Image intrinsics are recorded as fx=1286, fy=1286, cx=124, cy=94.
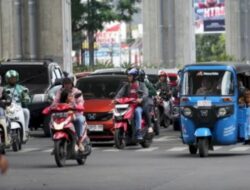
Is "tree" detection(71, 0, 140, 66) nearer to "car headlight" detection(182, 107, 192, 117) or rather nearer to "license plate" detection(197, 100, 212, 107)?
"car headlight" detection(182, 107, 192, 117)

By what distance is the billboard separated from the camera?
128 metres

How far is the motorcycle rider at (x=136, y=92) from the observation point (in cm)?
2706

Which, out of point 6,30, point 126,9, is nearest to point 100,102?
point 6,30

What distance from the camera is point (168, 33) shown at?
7069 cm

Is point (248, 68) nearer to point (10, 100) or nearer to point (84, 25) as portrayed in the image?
point (10, 100)

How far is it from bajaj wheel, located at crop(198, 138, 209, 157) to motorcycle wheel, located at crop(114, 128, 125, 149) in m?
3.20

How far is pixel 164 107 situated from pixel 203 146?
13.7m

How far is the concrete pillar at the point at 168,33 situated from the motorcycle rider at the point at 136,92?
4198 cm

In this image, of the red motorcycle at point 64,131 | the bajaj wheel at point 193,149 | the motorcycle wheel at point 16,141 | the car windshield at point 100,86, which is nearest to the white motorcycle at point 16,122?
the motorcycle wheel at point 16,141

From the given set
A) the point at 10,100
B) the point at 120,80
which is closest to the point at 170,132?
the point at 120,80

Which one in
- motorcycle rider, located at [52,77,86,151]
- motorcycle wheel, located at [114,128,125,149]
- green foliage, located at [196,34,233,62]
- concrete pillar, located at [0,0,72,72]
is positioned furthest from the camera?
green foliage, located at [196,34,233,62]

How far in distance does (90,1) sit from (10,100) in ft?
205

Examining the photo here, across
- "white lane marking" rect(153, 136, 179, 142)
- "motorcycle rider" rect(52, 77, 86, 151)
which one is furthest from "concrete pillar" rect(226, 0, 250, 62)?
"motorcycle rider" rect(52, 77, 86, 151)

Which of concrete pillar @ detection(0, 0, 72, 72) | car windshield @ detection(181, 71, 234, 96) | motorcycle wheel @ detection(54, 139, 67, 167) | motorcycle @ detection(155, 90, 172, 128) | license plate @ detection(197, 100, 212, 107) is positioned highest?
concrete pillar @ detection(0, 0, 72, 72)
